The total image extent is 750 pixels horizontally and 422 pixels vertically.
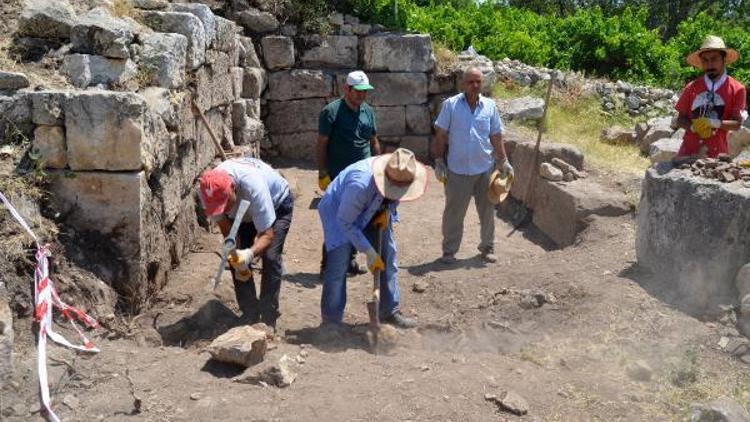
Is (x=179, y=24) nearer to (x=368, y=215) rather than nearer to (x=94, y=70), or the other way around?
(x=94, y=70)

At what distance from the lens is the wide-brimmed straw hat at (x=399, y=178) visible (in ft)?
14.9

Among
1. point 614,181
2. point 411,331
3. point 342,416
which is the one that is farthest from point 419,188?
point 614,181

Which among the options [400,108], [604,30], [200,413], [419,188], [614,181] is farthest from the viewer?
[604,30]

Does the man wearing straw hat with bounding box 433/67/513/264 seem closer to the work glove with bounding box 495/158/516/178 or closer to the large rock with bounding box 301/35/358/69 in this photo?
the work glove with bounding box 495/158/516/178

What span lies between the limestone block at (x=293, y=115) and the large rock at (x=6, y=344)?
24.2 ft

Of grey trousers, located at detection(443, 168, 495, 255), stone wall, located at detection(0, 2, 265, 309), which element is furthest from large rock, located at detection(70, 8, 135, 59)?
grey trousers, located at detection(443, 168, 495, 255)

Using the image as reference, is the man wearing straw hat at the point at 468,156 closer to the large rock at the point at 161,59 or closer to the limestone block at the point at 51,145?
the large rock at the point at 161,59

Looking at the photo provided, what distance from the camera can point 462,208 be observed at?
6.77m

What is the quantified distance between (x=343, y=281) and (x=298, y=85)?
6.21 metres

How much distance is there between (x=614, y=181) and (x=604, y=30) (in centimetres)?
758

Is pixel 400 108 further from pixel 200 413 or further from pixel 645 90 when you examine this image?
pixel 200 413

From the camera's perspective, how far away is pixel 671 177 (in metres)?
5.28

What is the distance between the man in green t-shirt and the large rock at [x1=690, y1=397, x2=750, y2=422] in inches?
132

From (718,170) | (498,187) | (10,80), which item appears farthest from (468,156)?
(10,80)
